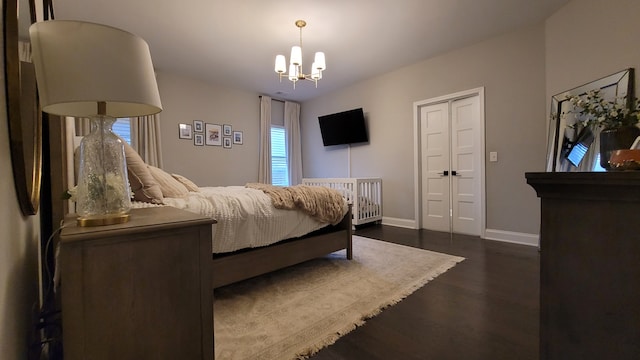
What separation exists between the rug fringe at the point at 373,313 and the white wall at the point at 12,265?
3.53 ft

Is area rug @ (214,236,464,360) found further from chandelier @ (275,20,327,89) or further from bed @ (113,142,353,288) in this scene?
chandelier @ (275,20,327,89)

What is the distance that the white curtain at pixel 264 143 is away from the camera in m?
5.54

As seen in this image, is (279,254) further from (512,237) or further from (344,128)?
A: (344,128)

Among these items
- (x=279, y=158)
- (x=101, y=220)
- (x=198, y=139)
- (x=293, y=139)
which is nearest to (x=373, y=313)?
(x=101, y=220)

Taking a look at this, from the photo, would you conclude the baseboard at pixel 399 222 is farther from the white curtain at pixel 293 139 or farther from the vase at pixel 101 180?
the vase at pixel 101 180

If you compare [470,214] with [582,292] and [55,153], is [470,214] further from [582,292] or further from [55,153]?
[55,153]

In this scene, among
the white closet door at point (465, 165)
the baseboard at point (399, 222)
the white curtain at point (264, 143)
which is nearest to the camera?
the white closet door at point (465, 165)

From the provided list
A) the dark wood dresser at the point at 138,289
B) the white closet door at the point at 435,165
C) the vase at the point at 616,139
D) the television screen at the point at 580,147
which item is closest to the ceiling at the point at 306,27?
the white closet door at the point at 435,165

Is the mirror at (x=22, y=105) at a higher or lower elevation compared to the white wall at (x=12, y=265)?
higher

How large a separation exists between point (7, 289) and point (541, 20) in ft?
15.5

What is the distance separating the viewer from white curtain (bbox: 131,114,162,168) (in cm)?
409

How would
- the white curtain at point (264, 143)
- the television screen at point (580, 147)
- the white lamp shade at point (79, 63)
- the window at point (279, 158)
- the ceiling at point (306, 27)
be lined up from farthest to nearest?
the window at point (279, 158) < the white curtain at point (264, 143) < the ceiling at point (306, 27) < the television screen at point (580, 147) < the white lamp shade at point (79, 63)

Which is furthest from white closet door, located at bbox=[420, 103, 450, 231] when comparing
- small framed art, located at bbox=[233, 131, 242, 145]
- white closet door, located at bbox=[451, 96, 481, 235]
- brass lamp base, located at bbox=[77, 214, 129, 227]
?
brass lamp base, located at bbox=[77, 214, 129, 227]

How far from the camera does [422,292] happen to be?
2072mm
